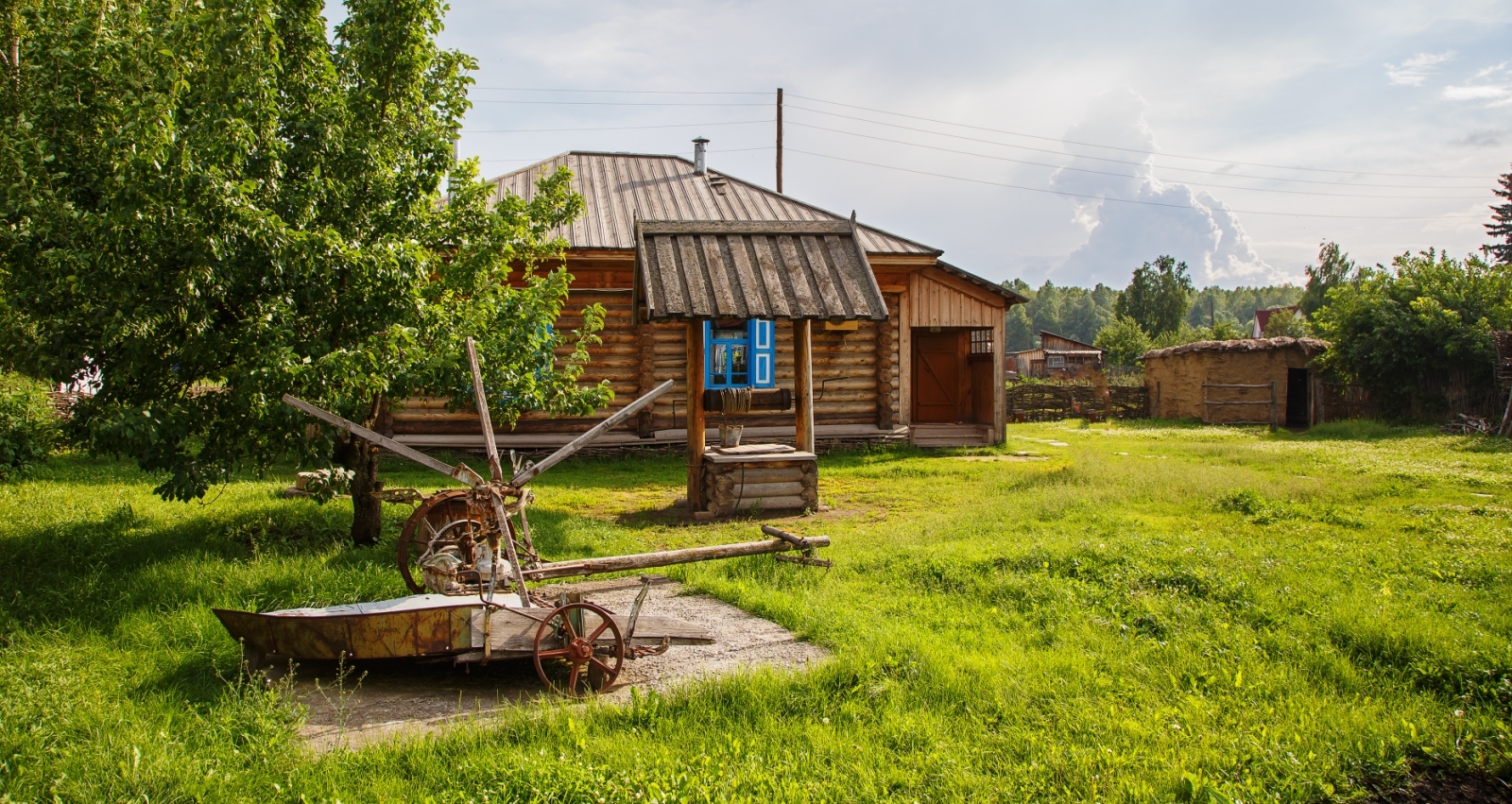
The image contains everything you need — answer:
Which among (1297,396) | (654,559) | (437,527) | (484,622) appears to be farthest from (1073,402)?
(484,622)

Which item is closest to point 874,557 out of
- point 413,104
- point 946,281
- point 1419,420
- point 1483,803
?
point 1483,803

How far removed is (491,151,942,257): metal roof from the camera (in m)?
16.3

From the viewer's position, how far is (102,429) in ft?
20.1

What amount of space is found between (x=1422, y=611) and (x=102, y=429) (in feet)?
29.7

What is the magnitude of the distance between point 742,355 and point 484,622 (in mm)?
11674

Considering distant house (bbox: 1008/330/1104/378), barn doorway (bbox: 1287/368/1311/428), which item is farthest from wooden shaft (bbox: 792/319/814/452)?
distant house (bbox: 1008/330/1104/378)

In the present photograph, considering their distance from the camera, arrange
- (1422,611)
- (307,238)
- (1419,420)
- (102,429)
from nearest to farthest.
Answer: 1. (1422,611)
2. (102,429)
3. (307,238)
4. (1419,420)

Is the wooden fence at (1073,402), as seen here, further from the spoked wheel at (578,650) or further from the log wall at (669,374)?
the spoked wheel at (578,650)

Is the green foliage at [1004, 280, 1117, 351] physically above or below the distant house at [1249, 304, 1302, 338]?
above

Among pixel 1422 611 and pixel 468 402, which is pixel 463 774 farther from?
pixel 1422 611

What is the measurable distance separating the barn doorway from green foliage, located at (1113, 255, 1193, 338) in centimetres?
2302

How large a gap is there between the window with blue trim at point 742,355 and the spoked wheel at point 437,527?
Answer: 9316 mm

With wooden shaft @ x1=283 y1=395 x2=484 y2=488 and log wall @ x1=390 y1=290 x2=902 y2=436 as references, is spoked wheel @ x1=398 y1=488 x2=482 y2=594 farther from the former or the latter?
log wall @ x1=390 y1=290 x2=902 y2=436

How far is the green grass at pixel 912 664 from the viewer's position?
3.88 m
